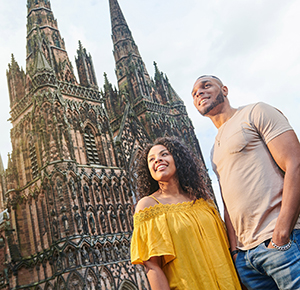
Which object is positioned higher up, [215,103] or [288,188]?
[215,103]

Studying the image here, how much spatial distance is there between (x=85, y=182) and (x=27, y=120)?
5.82 metres

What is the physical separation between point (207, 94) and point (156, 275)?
5.95ft

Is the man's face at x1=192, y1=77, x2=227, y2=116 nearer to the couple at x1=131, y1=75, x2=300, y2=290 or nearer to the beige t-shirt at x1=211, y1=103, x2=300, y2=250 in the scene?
the couple at x1=131, y1=75, x2=300, y2=290

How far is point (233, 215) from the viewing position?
298 cm

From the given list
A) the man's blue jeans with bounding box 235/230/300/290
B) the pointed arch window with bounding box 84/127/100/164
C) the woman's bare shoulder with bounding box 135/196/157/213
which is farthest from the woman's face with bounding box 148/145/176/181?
the pointed arch window with bounding box 84/127/100/164

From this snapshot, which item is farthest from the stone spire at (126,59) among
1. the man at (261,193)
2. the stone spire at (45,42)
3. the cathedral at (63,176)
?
the man at (261,193)

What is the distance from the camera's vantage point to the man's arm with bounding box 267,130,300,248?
98.9 inches

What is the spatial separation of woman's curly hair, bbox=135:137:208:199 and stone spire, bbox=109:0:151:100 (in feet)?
74.8

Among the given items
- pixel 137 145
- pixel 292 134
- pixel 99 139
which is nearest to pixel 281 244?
pixel 292 134

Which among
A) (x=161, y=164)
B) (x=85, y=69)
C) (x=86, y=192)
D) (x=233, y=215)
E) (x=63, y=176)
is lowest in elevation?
(x=233, y=215)

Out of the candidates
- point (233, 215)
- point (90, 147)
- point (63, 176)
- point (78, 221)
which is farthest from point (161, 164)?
point (90, 147)

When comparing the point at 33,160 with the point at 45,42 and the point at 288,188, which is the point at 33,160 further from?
the point at 288,188

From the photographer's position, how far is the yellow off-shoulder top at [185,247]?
296cm

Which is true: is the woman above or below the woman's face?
below
